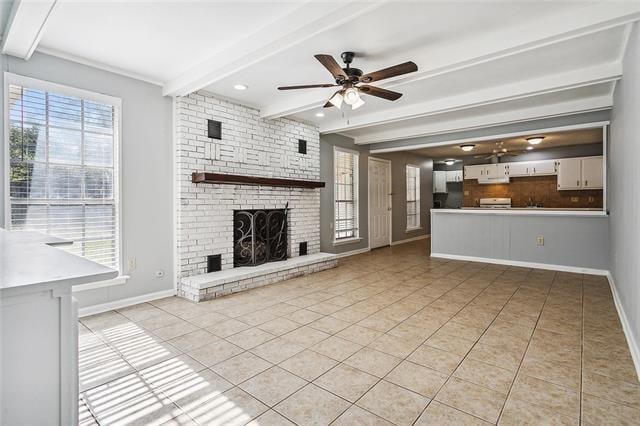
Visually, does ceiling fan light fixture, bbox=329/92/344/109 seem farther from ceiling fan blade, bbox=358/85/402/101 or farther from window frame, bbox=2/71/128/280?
window frame, bbox=2/71/128/280

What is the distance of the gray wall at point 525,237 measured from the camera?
17.1ft

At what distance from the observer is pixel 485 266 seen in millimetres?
5832

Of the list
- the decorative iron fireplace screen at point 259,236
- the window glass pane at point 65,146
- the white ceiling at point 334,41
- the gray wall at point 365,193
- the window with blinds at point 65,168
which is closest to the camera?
the white ceiling at point 334,41

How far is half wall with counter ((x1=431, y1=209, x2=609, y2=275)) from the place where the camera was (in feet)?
17.1

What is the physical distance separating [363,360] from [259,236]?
9.89 feet

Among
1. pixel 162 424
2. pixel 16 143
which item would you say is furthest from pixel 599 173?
pixel 16 143

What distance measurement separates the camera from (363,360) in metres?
2.44

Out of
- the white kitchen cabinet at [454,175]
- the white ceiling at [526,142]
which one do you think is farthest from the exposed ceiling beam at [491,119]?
the white kitchen cabinet at [454,175]

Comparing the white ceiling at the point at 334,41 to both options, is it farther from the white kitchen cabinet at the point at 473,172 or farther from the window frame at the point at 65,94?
the white kitchen cabinet at the point at 473,172

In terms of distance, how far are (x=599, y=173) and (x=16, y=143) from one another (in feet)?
33.6

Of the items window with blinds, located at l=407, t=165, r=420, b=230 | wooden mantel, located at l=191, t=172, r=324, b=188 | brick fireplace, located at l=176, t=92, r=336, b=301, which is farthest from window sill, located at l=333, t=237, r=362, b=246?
window with blinds, located at l=407, t=165, r=420, b=230

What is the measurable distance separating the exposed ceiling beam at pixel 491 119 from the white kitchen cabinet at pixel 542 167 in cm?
377

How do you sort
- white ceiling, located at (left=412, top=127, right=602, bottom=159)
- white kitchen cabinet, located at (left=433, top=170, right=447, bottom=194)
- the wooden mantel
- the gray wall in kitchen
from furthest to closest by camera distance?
white kitchen cabinet, located at (left=433, top=170, right=447, bottom=194), white ceiling, located at (left=412, top=127, right=602, bottom=159), the gray wall in kitchen, the wooden mantel

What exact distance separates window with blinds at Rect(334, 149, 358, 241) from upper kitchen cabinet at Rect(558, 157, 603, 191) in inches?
204
